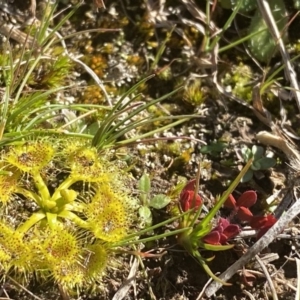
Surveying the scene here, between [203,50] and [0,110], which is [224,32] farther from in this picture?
[0,110]

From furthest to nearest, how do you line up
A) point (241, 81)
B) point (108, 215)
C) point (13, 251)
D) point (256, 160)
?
point (241, 81) → point (256, 160) → point (108, 215) → point (13, 251)

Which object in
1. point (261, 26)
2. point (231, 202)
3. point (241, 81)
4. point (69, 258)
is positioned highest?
point (261, 26)

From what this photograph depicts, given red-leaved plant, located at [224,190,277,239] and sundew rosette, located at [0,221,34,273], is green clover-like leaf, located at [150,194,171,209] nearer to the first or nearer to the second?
red-leaved plant, located at [224,190,277,239]

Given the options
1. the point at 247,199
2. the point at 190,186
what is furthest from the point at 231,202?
the point at 190,186

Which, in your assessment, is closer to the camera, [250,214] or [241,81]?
[250,214]

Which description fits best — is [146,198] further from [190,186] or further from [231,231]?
[231,231]

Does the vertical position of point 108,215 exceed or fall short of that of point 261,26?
it falls short

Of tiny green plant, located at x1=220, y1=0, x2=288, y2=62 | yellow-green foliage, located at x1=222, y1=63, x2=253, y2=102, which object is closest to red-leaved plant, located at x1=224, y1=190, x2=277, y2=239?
yellow-green foliage, located at x1=222, y1=63, x2=253, y2=102
